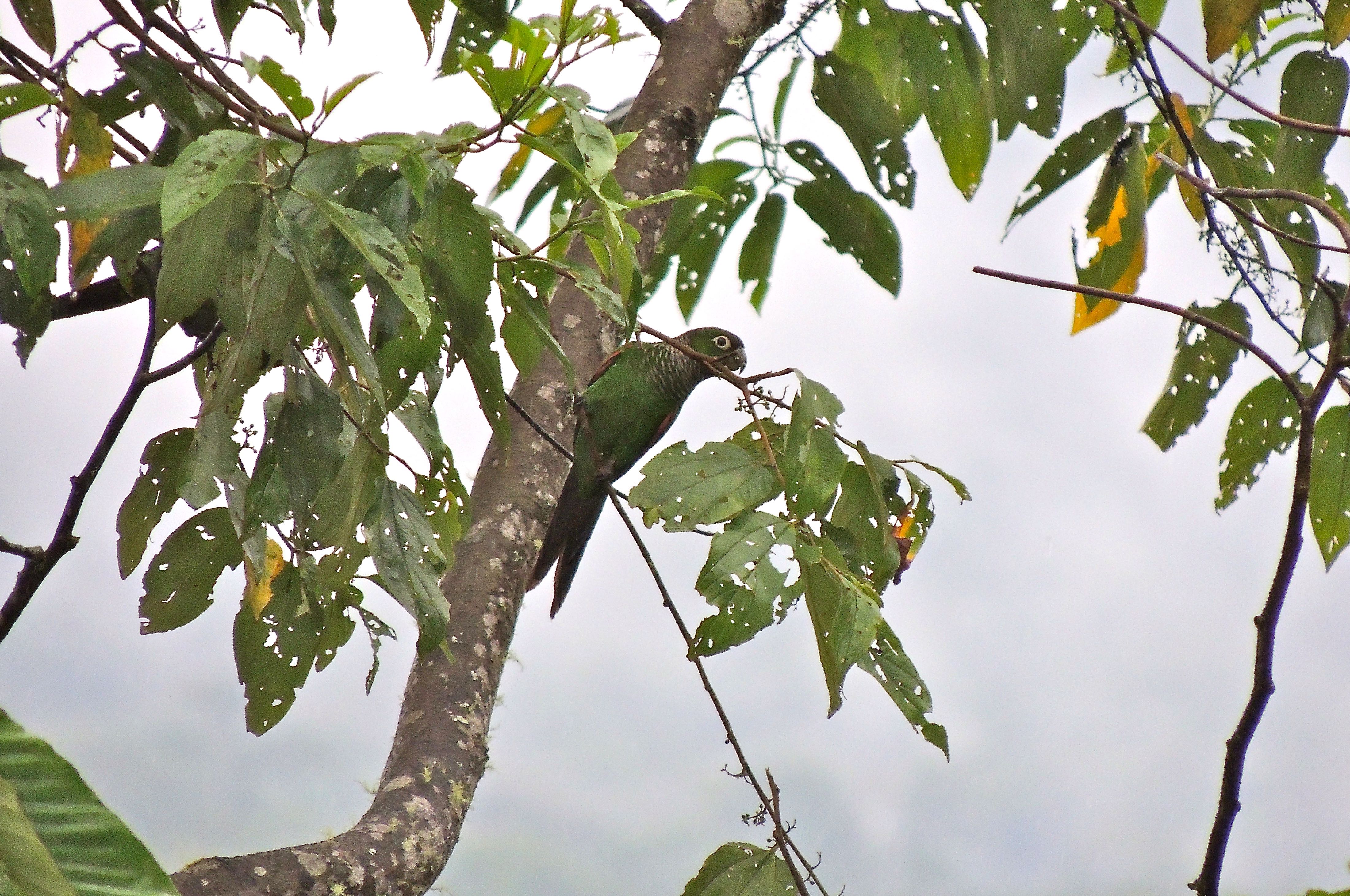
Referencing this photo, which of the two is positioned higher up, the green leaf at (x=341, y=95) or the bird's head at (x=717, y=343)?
the bird's head at (x=717, y=343)

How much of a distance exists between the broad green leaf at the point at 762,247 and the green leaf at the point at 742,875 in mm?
1172

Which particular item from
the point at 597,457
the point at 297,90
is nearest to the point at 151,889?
the point at 297,90

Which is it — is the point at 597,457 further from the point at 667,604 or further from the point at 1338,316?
the point at 1338,316

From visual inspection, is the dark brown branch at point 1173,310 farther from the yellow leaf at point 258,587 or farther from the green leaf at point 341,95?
the yellow leaf at point 258,587

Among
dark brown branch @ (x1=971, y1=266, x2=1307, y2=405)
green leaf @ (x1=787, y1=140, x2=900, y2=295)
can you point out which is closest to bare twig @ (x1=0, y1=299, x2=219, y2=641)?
dark brown branch @ (x1=971, y1=266, x2=1307, y2=405)

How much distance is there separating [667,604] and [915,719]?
18.5 inches

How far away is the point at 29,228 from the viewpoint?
812 mm

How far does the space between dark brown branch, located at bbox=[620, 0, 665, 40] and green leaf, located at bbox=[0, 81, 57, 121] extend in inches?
48.2

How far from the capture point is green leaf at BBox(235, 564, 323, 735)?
116 cm

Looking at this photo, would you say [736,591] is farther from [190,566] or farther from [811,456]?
[190,566]

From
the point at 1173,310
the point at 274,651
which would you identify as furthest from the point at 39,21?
the point at 1173,310

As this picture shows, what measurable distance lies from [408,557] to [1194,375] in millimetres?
1300

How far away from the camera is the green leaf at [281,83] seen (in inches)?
29.1

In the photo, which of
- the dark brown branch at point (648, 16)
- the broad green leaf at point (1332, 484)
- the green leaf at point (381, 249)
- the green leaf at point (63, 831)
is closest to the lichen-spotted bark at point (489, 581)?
the dark brown branch at point (648, 16)
